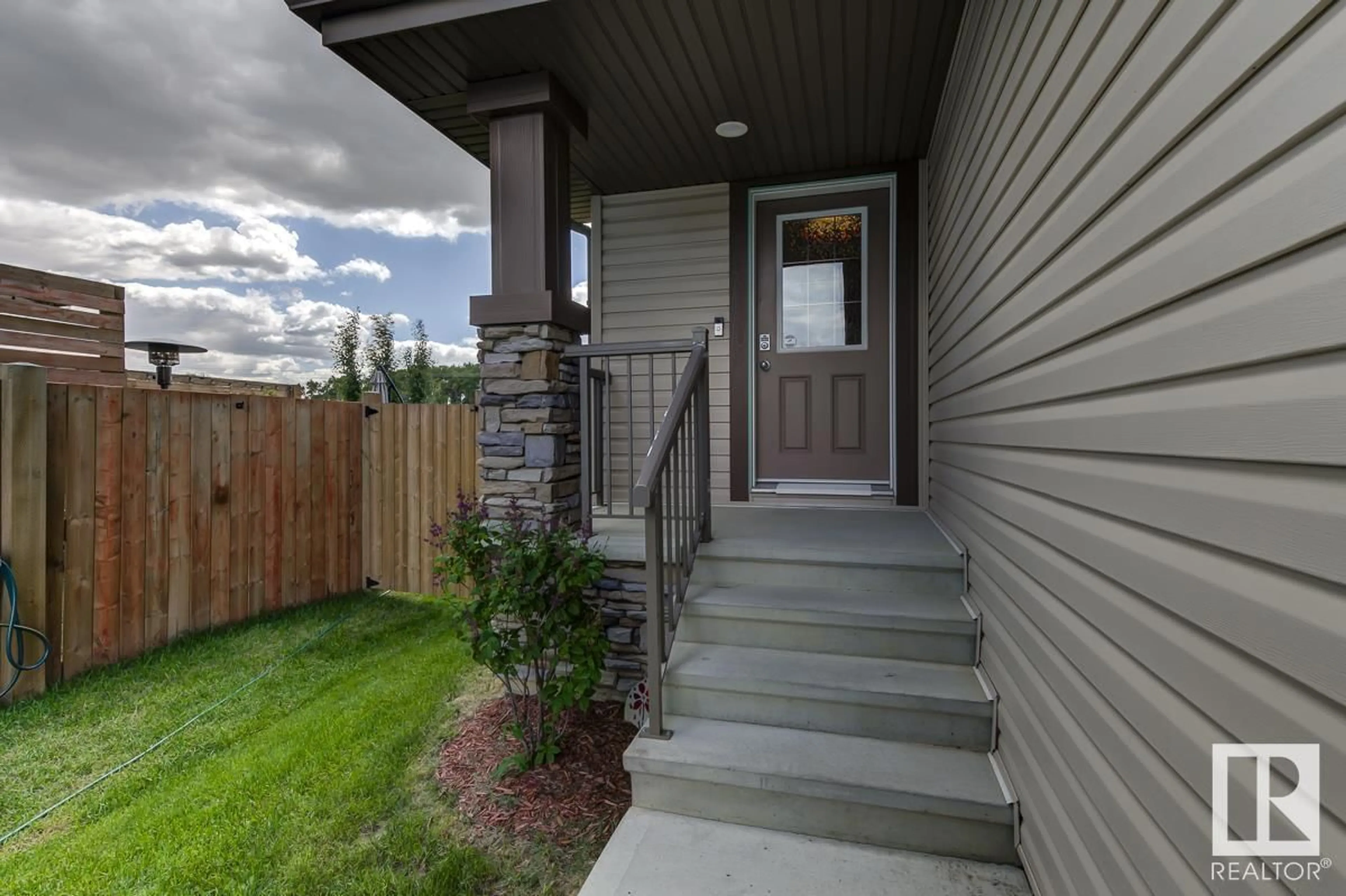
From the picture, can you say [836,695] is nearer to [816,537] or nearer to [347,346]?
[816,537]

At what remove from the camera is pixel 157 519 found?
3395 mm

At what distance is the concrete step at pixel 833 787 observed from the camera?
1697 millimetres

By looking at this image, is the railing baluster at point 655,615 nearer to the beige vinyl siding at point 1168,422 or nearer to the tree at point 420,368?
the beige vinyl siding at point 1168,422

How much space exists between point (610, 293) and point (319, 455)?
2.57 meters

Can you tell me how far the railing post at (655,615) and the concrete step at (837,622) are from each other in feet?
1.25

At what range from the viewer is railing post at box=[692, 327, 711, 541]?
9.50 feet

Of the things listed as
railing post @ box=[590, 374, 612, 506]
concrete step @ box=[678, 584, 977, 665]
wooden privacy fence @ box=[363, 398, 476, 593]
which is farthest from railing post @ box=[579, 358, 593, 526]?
wooden privacy fence @ box=[363, 398, 476, 593]

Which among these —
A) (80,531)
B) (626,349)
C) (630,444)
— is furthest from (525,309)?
(80,531)

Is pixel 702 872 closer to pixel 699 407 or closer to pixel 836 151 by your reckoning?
pixel 699 407

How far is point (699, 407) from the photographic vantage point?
2957mm

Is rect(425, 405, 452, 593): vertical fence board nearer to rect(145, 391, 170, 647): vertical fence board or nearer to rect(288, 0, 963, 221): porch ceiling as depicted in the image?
rect(145, 391, 170, 647): vertical fence board

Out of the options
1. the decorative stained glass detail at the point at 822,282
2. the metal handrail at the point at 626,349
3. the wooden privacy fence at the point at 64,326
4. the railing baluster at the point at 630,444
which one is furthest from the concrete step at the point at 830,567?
the wooden privacy fence at the point at 64,326

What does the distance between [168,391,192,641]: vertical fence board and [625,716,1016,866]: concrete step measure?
3.20m

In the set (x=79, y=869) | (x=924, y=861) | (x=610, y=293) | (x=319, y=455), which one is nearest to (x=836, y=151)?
(x=610, y=293)
